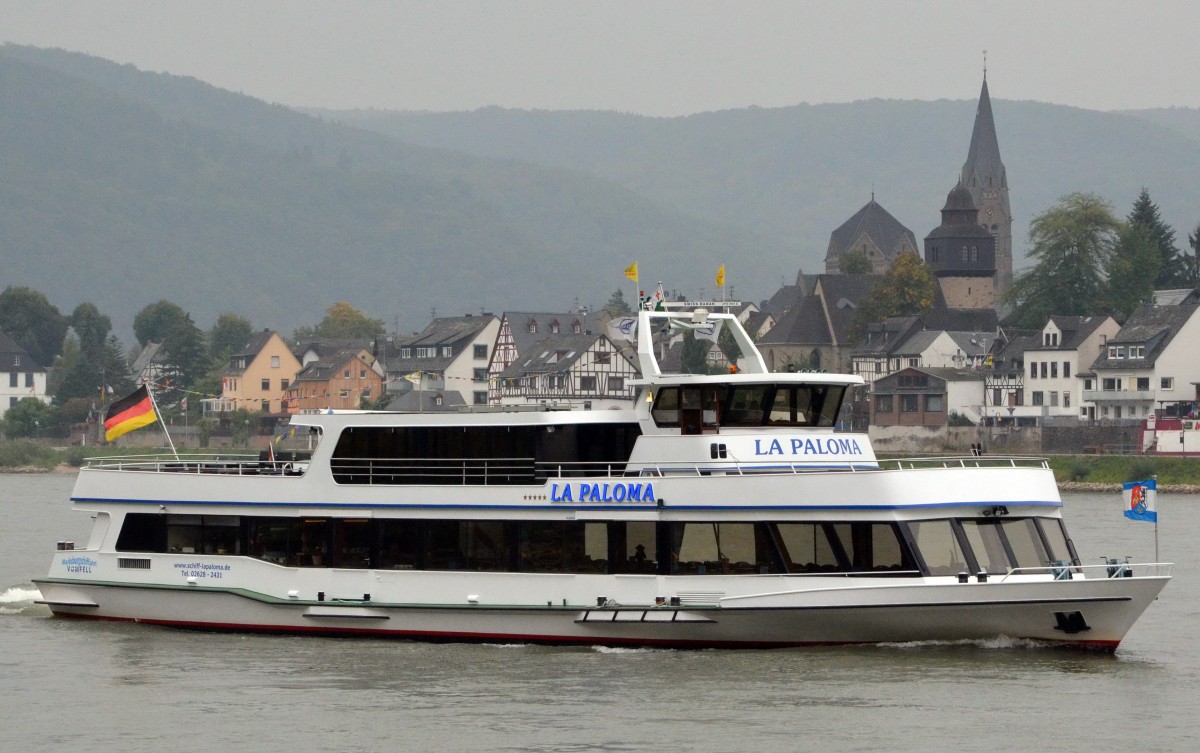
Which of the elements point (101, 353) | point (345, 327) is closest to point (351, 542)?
point (101, 353)

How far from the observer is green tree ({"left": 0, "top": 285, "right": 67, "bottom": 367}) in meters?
155

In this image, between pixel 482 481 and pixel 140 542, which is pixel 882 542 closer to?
pixel 482 481

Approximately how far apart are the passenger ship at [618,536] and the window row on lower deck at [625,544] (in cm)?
3

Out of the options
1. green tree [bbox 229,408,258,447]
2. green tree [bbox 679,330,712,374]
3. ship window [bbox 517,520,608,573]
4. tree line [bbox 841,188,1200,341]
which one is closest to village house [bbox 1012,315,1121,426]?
tree line [bbox 841,188,1200,341]

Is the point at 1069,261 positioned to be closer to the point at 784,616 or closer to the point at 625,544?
the point at 625,544

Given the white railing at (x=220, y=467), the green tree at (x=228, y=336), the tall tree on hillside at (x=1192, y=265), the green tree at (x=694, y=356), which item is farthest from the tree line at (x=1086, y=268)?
the white railing at (x=220, y=467)

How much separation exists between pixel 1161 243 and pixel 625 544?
105 m

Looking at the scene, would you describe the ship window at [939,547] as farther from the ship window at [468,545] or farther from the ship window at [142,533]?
the ship window at [142,533]

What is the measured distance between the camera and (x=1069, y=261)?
377 ft

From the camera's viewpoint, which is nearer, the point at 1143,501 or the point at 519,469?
the point at 519,469

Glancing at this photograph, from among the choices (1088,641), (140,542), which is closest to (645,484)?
(1088,641)

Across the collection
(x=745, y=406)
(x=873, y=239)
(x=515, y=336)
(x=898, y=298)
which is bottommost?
(x=745, y=406)

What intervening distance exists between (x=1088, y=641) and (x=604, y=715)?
685cm

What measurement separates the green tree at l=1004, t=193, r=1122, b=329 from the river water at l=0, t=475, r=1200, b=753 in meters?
87.1
